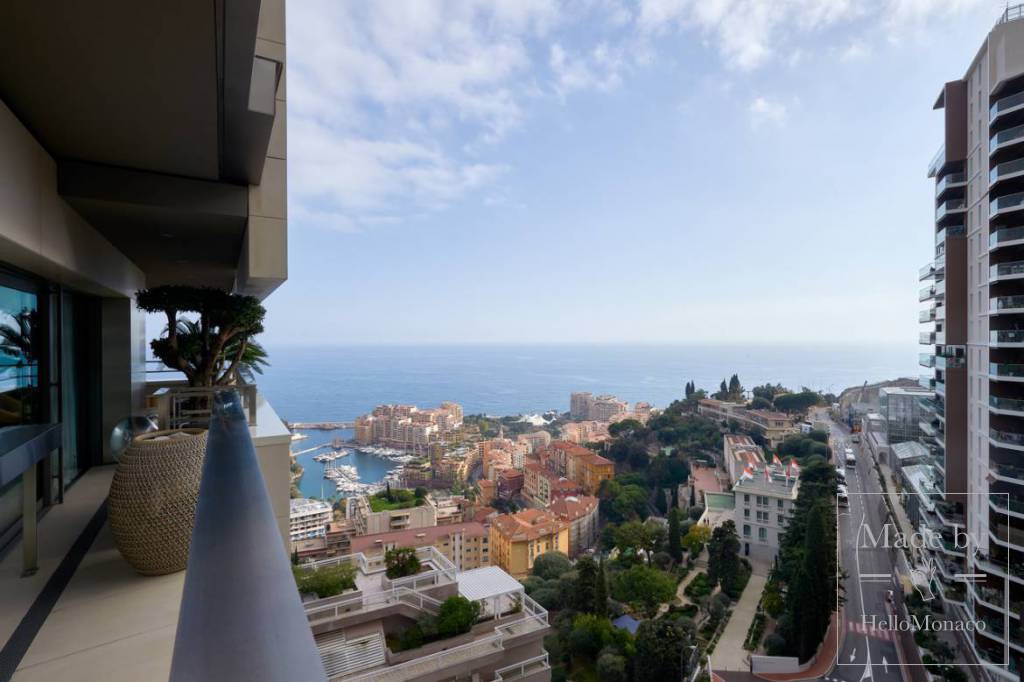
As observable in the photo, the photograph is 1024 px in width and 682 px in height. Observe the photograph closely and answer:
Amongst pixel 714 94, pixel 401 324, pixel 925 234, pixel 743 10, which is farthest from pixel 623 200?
pixel 925 234

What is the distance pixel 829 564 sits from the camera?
7703 millimetres

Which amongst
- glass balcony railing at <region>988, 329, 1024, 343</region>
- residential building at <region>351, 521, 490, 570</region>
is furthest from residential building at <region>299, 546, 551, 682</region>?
glass balcony railing at <region>988, 329, 1024, 343</region>

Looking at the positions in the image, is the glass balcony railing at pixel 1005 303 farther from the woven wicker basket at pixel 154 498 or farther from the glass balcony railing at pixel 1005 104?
the woven wicker basket at pixel 154 498

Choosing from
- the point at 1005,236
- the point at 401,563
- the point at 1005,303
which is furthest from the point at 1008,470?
the point at 401,563

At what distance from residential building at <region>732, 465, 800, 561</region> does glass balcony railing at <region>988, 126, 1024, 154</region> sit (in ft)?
30.0

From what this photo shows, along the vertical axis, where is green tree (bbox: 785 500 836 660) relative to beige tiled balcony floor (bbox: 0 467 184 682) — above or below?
below

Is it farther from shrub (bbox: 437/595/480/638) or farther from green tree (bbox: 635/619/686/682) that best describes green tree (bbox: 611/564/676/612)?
shrub (bbox: 437/595/480/638)

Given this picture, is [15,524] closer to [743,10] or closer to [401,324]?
[743,10]

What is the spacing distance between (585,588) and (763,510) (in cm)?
618

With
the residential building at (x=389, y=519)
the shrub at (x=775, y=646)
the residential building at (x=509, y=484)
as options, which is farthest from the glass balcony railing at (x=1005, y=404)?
the residential building at (x=509, y=484)

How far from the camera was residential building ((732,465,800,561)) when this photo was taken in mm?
12461

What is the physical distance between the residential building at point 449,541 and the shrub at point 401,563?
174 inches

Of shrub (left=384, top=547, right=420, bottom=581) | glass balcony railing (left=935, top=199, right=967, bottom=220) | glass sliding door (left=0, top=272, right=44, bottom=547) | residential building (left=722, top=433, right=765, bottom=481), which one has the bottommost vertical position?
residential building (left=722, top=433, right=765, bottom=481)

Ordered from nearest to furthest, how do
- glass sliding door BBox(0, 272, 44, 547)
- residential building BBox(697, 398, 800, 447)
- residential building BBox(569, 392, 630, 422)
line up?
glass sliding door BBox(0, 272, 44, 547) < residential building BBox(697, 398, 800, 447) < residential building BBox(569, 392, 630, 422)
